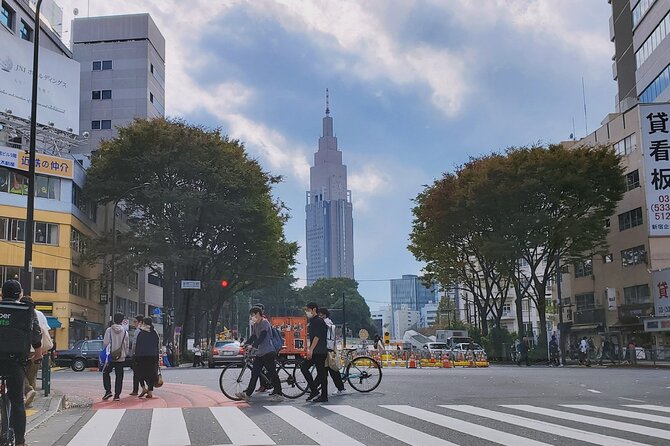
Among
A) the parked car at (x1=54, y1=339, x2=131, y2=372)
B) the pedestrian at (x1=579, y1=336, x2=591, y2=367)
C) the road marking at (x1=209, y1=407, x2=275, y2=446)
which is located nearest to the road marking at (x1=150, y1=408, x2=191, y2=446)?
the road marking at (x1=209, y1=407, x2=275, y2=446)

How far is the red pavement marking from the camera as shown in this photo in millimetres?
12711

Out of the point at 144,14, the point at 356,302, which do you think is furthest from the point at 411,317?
the point at 144,14

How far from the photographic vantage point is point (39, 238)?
46500mm

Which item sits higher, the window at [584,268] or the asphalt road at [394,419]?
the window at [584,268]

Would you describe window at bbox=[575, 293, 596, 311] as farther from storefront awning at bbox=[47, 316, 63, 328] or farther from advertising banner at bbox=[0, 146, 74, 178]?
advertising banner at bbox=[0, 146, 74, 178]

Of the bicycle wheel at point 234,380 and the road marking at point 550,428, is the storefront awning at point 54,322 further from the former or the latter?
the road marking at point 550,428

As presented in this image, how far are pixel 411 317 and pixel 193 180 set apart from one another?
15242 cm

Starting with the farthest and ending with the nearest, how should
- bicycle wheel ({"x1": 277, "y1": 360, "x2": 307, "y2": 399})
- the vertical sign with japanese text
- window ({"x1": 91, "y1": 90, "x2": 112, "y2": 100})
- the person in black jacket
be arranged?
1. window ({"x1": 91, "y1": 90, "x2": 112, "y2": 100})
2. the vertical sign with japanese text
3. the person in black jacket
4. bicycle wheel ({"x1": 277, "y1": 360, "x2": 307, "y2": 399})

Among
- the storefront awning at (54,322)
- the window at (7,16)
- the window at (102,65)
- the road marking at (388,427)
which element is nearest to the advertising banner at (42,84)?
the window at (7,16)

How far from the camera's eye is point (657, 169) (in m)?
22.6

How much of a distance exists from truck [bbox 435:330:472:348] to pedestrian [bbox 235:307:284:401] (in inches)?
1641

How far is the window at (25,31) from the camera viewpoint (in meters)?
56.6

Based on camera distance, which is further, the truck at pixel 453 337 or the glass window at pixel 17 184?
the truck at pixel 453 337

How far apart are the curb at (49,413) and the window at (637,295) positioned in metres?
41.6
